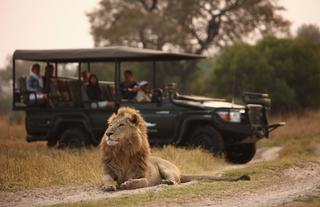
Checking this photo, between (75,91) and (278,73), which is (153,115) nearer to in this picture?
(75,91)

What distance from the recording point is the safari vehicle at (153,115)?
18.5 m

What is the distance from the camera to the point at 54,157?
53.6ft

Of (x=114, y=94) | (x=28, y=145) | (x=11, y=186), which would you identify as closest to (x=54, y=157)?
(x=11, y=186)

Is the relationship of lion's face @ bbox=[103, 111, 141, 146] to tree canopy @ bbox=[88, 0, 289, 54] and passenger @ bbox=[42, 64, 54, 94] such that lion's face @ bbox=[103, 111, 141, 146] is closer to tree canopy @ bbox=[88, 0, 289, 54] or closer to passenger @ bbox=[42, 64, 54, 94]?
passenger @ bbox=[42, 64, 54, 94]

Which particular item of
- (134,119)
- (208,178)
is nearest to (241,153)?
(208,178)

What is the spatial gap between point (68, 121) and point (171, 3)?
28941 mm

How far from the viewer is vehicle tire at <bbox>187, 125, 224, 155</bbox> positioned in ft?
60.3

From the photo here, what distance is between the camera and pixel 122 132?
12.4m

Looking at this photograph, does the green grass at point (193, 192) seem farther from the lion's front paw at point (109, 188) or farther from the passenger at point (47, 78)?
the passenger at point (47, 78)

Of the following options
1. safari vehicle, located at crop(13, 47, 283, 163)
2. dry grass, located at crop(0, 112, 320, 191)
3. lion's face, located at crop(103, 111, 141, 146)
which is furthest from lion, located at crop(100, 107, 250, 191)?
safari vehicle, located at crop(13, 47, 283, 163)

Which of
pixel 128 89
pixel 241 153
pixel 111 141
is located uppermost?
pixel 128 89

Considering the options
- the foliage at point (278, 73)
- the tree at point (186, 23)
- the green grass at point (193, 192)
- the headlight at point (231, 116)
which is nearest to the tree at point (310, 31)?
the tree at point (186, 23)

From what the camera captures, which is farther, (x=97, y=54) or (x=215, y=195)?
(x=97, y=54)

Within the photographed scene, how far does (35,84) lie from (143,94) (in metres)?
2.59
